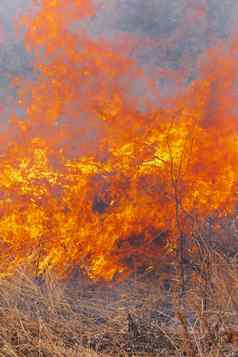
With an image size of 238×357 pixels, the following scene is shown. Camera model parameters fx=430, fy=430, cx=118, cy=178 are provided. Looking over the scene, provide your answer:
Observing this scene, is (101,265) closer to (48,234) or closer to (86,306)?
(48,234)

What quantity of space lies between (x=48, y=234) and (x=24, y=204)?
61 centimetres

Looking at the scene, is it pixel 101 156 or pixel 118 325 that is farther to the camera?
pixel 101 156

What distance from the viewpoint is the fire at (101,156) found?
19.7 feet

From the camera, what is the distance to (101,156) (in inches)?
251

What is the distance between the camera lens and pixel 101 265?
5.87 m

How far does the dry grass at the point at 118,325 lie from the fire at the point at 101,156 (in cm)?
165

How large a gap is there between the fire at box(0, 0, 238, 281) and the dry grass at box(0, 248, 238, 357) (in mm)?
1649

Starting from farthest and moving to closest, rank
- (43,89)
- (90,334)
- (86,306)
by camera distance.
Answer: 1. (43,89)
2. (86,306)
3. (90,334)

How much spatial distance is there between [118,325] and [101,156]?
309 centimetres

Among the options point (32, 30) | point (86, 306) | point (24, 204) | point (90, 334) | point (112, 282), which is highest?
point (32, 30)

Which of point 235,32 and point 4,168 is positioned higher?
point 235,32

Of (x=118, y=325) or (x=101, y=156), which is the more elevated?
(x=101, y=156)

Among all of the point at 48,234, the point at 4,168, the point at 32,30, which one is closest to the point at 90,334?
the point at 48,234

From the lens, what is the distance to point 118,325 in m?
3.74
